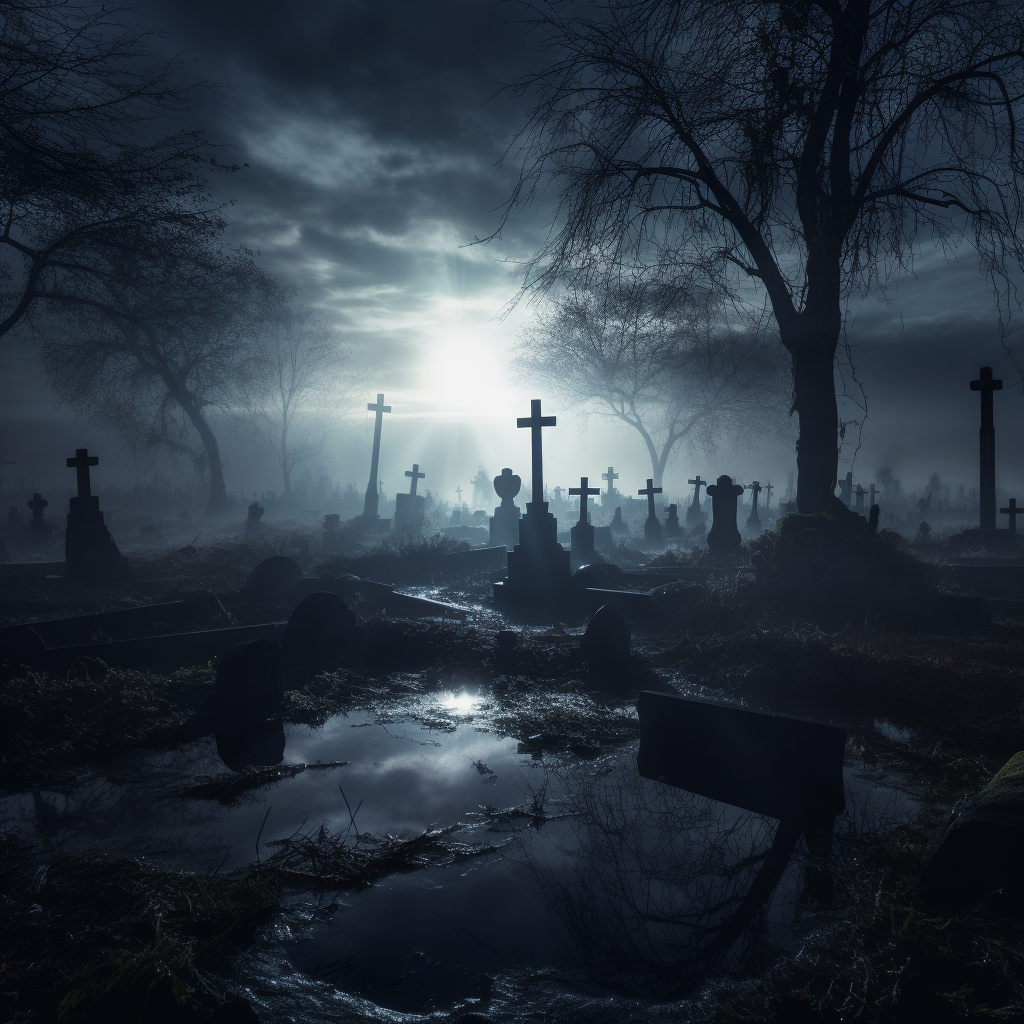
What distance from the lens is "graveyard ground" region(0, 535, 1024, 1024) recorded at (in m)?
2.11

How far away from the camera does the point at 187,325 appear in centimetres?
1986

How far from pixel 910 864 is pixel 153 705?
5.32m

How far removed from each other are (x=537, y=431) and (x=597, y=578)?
3799mm

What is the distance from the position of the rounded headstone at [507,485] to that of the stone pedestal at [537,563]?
→ 837cm

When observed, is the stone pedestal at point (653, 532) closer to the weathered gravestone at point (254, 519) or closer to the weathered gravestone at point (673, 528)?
the weathered gravestone at point (673, 528)

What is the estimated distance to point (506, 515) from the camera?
21.2m

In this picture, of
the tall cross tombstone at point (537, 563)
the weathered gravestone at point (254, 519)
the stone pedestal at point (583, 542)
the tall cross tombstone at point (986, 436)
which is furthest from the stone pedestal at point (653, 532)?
the weathered gravestone at point (254, 519)

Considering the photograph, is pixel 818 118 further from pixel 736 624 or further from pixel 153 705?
pixel 153 705

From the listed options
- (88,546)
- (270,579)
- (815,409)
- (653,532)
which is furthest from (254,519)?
(815,409)

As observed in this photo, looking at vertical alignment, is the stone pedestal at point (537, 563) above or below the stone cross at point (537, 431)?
below

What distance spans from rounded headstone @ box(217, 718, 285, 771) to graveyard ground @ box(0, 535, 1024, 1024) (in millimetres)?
127

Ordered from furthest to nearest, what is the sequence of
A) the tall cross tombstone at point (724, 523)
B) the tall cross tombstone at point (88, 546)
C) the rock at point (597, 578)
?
1. the tall cross tombstone at point (724, 523)
2. the tall cross tombstone at point (88, 546)
3. the rock at point (597, 578)

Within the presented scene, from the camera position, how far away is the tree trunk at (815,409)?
407 inches

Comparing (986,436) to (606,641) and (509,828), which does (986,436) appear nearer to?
(606,641)
